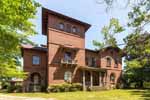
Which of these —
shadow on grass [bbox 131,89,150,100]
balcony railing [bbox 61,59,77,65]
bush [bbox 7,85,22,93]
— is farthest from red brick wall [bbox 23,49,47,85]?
shadow on grass [bbox 131,89,150,100]

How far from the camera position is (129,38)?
6.71 metres

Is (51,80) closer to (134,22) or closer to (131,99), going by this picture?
(131,99)

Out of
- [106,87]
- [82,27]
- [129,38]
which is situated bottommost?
[106,87]

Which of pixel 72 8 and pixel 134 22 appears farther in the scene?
pixel 72 8

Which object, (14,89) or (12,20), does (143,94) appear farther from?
(12,20)

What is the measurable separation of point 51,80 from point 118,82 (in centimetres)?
1409

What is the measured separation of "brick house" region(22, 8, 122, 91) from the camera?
33.5 m

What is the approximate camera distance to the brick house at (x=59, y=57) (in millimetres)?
33531

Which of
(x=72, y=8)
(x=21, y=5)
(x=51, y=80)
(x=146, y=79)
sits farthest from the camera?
(x=146, y=79)

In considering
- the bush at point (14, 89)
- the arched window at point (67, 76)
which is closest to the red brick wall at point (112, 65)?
the arched window at point (67, 76)

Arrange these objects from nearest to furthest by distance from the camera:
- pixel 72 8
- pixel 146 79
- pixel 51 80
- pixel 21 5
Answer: pixel 72 8 → pixel 21 5 → pixel 51 80 → pixel 146 79

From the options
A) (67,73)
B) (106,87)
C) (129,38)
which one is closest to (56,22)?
(67,73)

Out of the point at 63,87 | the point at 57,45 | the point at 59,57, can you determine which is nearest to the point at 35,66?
the point at 59,57

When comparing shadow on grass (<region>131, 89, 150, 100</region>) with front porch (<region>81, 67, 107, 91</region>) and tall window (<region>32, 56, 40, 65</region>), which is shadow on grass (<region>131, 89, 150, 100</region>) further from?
tall window (<region>32, 56, 40, 65</region>)
